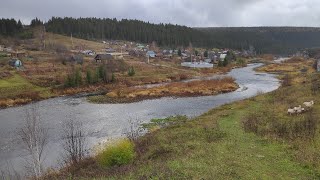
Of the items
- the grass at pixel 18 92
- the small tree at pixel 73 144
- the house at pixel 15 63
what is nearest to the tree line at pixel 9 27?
the house at pixel 15 63

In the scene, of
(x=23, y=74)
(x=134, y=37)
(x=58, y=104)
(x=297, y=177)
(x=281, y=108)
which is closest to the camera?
(x=297, y=177)

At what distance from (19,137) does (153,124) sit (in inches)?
490

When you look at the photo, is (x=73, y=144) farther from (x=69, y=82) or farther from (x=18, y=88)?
(x=69, y=82)

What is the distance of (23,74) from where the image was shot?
73375 millimetres

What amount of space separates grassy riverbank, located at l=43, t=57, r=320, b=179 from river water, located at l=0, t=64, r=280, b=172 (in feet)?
22.4

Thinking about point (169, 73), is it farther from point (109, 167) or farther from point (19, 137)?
point (109, 167)

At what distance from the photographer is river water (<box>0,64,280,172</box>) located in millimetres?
29156

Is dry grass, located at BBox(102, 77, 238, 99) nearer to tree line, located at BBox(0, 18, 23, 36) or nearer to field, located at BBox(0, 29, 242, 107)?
field, located at BBox(0, 29, 242, 107)

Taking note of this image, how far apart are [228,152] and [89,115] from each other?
27.2 metres

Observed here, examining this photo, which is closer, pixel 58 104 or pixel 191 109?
pixel 191 109

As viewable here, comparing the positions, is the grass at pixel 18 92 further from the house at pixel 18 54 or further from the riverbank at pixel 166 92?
the house at pixel 18 54

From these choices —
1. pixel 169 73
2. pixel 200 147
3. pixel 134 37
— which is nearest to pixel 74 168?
pixel 200 147

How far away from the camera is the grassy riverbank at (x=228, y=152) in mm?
17016

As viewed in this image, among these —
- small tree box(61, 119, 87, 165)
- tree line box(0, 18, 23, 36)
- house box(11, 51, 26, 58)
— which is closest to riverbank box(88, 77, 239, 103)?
small tree box(61, 119, 87, 165)
